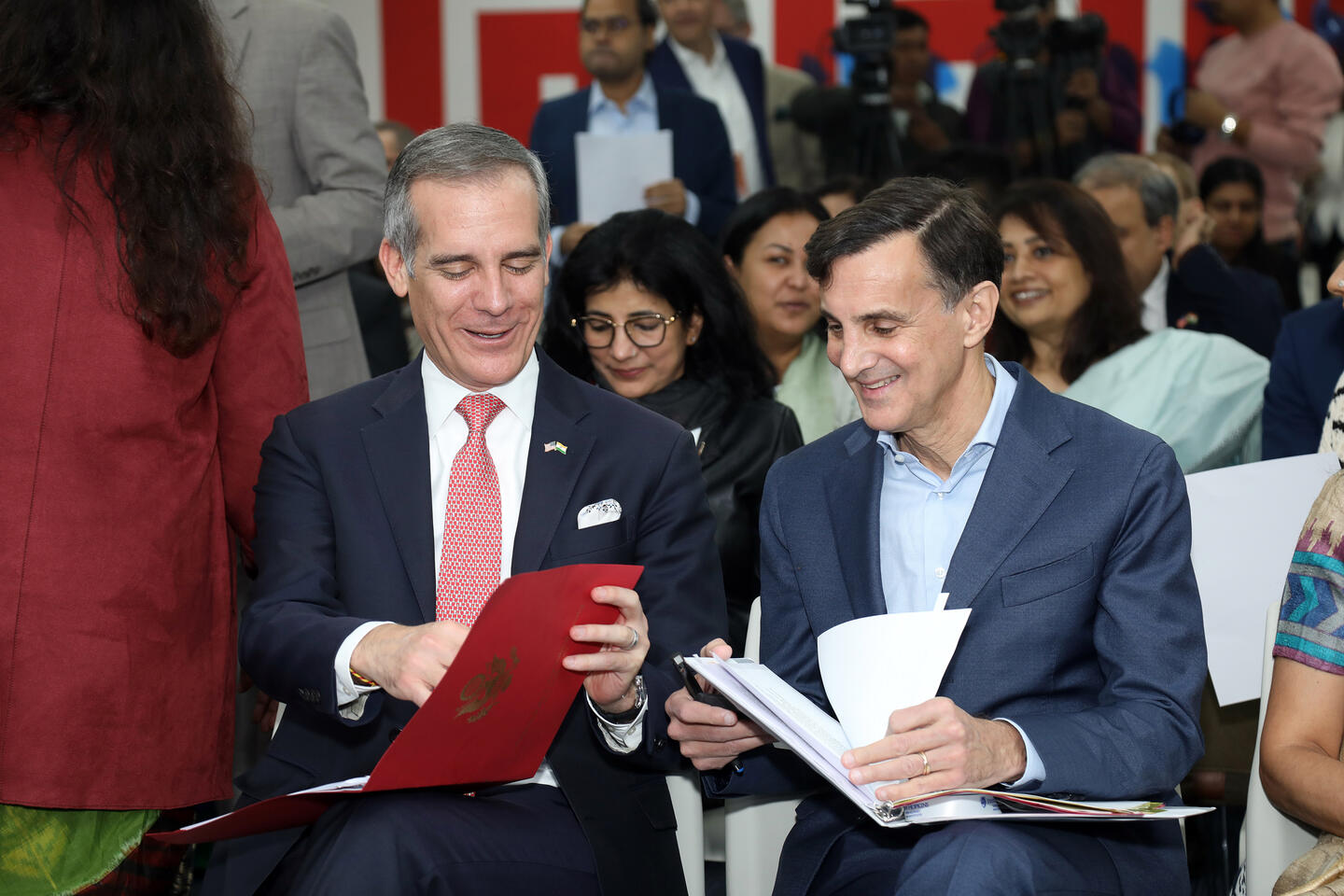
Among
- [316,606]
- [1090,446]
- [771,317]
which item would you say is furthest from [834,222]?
[771,317]

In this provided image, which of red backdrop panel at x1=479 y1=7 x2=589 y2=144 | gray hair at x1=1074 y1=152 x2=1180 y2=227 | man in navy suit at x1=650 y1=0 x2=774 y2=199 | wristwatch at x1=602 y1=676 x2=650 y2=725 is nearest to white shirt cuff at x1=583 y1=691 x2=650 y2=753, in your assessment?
wristwatch at x1=602 y1=676 x2=650 y2=725

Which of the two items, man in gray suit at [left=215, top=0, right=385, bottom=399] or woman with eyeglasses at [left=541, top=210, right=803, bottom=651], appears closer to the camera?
man in gray suit at [left=215, top=0, right=385, bottom=399]

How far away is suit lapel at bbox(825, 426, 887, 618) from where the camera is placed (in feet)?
6.88

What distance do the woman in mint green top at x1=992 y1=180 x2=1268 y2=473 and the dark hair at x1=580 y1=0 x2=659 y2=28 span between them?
158cm

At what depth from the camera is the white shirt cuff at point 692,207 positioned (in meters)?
4.43

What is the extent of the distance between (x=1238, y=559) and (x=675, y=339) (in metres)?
1.36

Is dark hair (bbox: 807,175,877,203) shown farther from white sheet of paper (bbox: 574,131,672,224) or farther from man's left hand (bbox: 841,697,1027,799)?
man's left hand (bbox: 841,697,1027,799)

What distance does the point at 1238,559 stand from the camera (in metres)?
2.47

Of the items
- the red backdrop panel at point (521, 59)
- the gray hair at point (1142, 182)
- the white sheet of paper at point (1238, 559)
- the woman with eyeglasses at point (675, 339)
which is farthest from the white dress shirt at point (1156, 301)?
the red backdrop panel at point (521, 59)

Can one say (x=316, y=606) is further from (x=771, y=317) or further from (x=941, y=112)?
(x=941, y=112)

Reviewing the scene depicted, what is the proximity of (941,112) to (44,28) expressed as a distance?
4371mm

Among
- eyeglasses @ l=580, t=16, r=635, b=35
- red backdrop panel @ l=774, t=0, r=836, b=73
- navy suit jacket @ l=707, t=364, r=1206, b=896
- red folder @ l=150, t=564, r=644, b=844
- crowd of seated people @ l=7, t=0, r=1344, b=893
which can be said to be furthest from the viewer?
red backdrop panel @ l=774, t=0, r=836, b=73

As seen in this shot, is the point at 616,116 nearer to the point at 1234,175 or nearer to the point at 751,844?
the point at 1234,175

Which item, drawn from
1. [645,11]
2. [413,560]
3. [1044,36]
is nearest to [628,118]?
[645,11]
